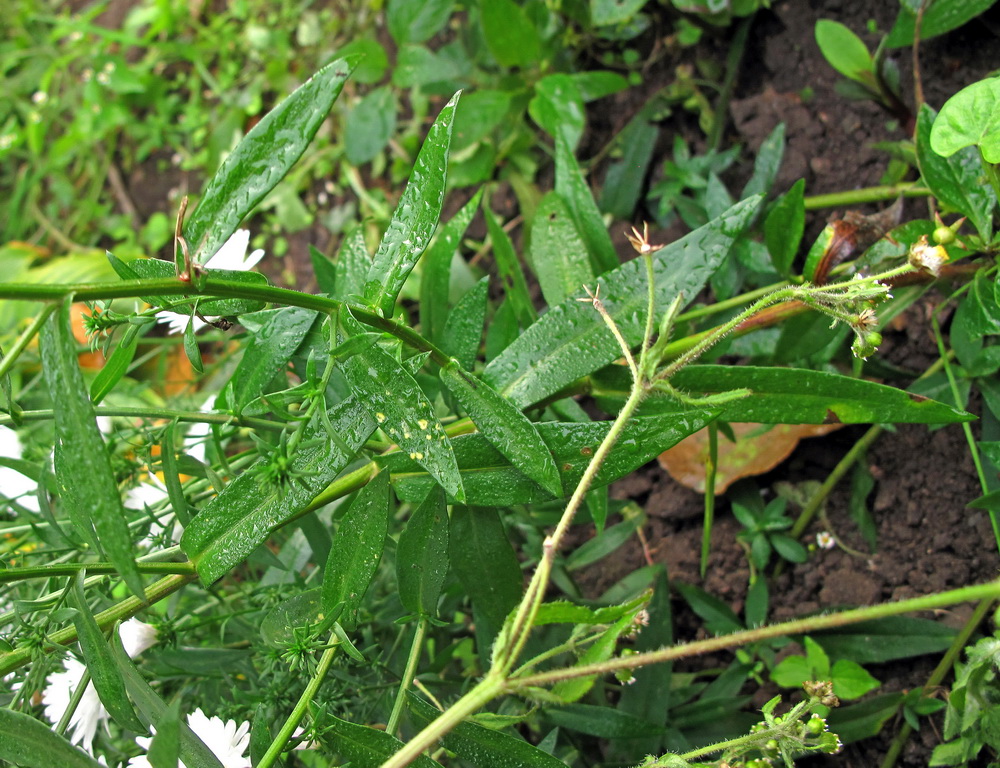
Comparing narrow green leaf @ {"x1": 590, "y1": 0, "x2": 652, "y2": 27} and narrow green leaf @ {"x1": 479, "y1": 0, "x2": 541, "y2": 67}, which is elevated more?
narrow green leaf @ {"x1": 479, "y1": 0, "x2": 541, "y2": 67}

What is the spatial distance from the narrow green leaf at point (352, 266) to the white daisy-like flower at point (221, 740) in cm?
49

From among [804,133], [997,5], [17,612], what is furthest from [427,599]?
[997,5]

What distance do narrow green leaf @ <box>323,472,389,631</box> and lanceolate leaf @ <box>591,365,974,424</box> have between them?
0.97 ft

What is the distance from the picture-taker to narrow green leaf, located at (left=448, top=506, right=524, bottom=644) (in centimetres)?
87

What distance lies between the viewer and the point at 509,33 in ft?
4.36

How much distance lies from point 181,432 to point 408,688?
66cm

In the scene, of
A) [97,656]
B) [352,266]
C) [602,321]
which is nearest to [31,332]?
[97,656]

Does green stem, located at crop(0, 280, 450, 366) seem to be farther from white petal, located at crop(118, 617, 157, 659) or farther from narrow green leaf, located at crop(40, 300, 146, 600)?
white petal, located at crop(118, 617, 157, 659)

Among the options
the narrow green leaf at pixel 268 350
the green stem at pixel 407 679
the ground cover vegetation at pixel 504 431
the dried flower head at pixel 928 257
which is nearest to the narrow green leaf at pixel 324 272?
the ground cover vegetation at pixel 504 431

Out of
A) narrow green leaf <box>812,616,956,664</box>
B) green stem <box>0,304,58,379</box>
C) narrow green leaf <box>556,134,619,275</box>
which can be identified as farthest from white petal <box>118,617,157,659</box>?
narrow green leaf <box>812,616,956,664</box>

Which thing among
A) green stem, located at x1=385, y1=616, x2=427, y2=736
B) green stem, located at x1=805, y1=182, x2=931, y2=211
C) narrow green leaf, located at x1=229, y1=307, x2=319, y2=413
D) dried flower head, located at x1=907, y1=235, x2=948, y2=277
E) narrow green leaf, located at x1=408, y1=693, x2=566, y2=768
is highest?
narrow green leaf, located at x1=229, y1=307, x2=319, y2=413

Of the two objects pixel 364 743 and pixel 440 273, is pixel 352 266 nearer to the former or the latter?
pixel 440 273

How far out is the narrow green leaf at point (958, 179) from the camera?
35.3 inches

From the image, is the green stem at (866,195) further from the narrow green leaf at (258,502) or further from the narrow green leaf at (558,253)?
the narrow green leaf at (258,502)
